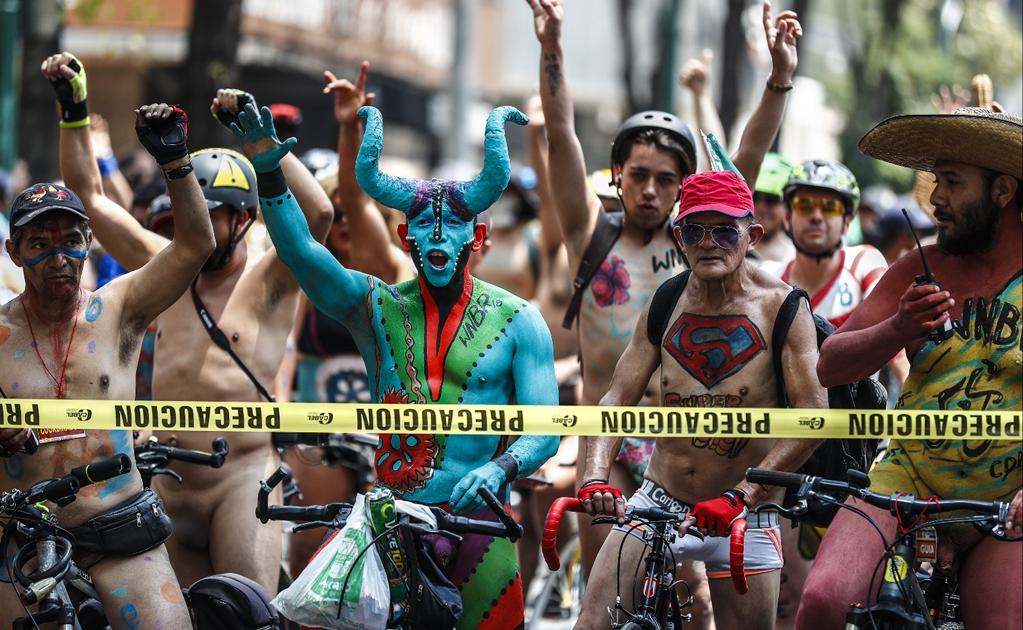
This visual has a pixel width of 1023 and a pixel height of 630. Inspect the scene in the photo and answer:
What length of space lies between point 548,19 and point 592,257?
3.61 feet

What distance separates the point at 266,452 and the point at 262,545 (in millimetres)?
478

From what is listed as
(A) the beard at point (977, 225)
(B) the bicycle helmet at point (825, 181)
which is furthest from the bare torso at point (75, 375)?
(B) the bicycle helmet at point (825, 181)

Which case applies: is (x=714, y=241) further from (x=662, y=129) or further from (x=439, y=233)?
(x=662, y=129)

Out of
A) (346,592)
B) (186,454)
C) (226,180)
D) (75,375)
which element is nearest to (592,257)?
(226,180)

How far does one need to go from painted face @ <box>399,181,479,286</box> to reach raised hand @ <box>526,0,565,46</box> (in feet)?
6.23

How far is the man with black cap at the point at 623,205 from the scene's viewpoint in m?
8.20

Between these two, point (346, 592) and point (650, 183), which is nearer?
point (346, 592)

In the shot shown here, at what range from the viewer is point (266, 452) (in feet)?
26.2

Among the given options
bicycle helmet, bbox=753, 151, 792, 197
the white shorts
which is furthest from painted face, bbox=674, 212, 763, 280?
bicycle helmet, bbox=753, 151, 792, 197

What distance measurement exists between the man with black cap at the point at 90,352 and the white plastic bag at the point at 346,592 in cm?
81

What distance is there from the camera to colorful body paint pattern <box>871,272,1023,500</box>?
6.05 m

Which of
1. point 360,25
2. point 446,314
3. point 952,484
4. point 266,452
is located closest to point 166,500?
point 266,452

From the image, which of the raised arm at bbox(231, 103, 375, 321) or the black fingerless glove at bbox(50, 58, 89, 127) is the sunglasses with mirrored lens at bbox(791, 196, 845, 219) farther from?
the black fingerless glove at bbox(50, 58, 89, 127)

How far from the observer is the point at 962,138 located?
6203 mm
